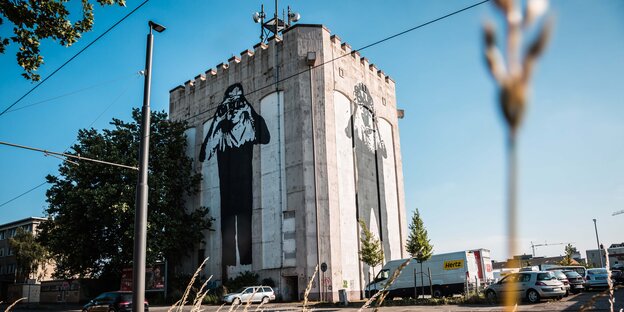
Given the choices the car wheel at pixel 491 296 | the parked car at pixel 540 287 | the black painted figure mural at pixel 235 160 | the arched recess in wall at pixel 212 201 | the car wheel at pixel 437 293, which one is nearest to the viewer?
the parked car at pixel 540 287

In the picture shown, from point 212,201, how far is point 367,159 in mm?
13706

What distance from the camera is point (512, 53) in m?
0.63

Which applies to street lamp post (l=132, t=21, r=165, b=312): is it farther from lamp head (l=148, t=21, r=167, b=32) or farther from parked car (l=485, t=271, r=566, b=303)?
parked car (l=485, t=271, r=566, b=303)

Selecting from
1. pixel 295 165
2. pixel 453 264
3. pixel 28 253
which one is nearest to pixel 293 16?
pixel 295 165

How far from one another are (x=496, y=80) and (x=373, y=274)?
1378 inches

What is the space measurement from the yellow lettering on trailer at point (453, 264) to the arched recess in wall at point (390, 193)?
11563 millimetres

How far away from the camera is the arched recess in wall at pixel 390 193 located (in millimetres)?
40094

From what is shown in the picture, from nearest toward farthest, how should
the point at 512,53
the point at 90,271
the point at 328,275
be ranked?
the point at 512,53 → the point at 328,275 → the point at 90,271

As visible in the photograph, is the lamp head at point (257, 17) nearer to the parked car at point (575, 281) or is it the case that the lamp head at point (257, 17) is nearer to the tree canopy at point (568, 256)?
the parked car at point (575, 281)

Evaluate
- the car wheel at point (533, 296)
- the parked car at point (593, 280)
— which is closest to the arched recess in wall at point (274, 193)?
the car wheel at point (533, 296)

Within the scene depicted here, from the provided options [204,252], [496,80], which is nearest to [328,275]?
[204,252]

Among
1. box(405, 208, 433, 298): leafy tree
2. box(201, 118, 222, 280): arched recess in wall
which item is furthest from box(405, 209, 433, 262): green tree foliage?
box(201, 118, 222, 280): arched recess in wall

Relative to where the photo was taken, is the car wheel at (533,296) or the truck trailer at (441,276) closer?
the car wheel at (533,296)

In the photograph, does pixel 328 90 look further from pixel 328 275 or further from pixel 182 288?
pixel 182 288
